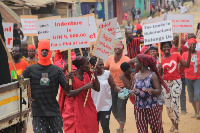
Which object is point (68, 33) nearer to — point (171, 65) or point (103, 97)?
point (103, 97)

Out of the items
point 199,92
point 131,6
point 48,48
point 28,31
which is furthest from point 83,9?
point 48,48

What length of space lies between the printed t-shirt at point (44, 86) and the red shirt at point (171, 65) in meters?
3.22

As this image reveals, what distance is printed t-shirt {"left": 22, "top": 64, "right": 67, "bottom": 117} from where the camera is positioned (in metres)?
6.36

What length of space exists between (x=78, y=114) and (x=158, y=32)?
3.79 metres

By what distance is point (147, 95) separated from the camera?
6840mm

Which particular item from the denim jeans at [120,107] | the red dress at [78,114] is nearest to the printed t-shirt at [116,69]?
the denim jeans at [120,107]

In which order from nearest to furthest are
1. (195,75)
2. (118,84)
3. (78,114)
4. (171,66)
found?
1. (78,114)
2. (171,66)
3. (118,84)
4. (195,75)

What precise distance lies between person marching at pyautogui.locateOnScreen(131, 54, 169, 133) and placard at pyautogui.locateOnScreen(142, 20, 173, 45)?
2.66 meters

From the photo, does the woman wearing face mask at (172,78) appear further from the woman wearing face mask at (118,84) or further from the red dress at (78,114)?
the red dress at (78,114)

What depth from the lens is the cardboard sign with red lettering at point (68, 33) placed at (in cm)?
668

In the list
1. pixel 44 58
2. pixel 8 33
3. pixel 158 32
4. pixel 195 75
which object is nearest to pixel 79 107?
pixel 44 58

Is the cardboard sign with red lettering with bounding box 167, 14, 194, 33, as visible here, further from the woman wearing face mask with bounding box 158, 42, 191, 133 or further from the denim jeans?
the denim jeans

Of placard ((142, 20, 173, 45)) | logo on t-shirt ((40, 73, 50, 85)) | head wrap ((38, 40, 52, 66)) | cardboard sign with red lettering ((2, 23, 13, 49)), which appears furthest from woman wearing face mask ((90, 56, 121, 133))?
cardboard sign with red lettering ((2, 23, 13, 49))

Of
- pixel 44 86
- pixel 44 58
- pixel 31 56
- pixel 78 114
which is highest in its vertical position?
pixel 44 58
